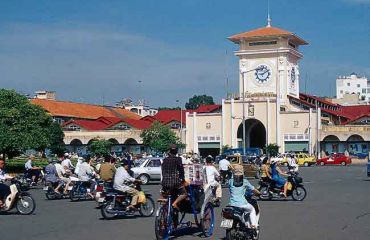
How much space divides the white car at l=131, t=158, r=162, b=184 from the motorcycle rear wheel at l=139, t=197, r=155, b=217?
16830 mm

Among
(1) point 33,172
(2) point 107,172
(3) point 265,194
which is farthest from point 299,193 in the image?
(1) point 33,172

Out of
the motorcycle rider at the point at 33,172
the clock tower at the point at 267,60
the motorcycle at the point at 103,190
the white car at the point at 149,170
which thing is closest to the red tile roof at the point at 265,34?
the clock tower at the point at 267,60

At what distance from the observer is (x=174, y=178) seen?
1320 centimetres

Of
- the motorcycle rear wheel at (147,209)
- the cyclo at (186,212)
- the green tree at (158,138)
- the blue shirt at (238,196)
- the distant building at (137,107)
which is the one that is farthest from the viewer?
the distant building at (137,107)

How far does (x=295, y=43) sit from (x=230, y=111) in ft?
57.1

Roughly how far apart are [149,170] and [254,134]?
61.7m

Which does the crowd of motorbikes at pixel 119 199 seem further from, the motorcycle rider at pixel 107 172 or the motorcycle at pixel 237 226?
the motorcycle rider at pixel 107 172

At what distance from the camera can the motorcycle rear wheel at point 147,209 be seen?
17.4 meters

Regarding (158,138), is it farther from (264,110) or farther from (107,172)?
(107,172)

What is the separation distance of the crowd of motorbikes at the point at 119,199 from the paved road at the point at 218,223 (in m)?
0.41

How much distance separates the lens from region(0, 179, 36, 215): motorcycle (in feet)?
59.2

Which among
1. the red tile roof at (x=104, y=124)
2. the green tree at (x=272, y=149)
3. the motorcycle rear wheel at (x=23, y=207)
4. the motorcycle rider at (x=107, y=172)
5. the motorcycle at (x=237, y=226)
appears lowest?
the motorcycle rear wheel at (x=23, y=207)

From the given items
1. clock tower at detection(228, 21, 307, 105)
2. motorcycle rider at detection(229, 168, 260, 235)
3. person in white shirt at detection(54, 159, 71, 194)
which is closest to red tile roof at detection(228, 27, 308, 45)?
clock tower at detection(228, 21, 307, 105)

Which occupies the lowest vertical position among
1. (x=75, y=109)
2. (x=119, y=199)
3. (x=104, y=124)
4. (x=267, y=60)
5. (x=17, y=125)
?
(x=119, y=199)
